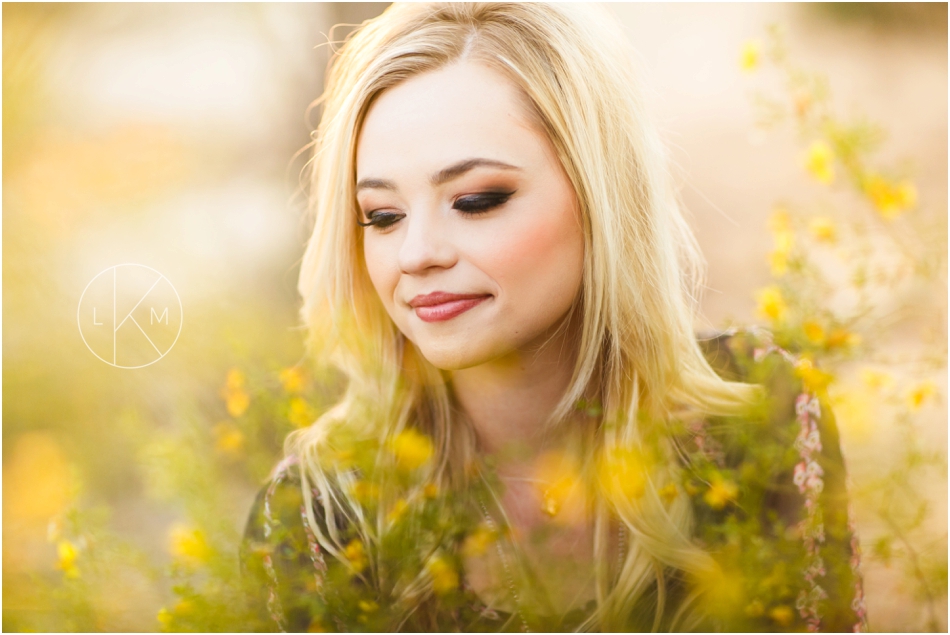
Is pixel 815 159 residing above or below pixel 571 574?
above

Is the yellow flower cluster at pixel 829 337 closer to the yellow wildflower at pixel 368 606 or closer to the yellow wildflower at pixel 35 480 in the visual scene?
the yellow wildflower at pixel 368 606

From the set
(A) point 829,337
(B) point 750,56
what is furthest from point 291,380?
(B) point 750,56

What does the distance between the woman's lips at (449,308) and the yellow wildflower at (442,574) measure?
0.28 m

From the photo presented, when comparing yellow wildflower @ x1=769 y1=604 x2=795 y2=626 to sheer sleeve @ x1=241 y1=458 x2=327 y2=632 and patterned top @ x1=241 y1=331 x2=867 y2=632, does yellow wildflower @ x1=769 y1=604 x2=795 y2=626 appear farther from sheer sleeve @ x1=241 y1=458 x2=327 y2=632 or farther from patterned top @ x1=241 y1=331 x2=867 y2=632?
sheer sleeve @ x1=241 y1=458 x2=327 y2=632

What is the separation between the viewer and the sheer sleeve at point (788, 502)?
0.74 metres

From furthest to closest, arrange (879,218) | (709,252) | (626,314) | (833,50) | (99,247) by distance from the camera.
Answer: (709,252), (833,50), (879,218), (99,247), (626,314)

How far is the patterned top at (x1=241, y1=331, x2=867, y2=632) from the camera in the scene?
0.74 m

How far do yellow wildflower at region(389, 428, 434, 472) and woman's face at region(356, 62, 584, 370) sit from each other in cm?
17

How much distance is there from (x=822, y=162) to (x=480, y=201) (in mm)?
712

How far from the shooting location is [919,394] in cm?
96

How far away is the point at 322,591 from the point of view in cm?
78

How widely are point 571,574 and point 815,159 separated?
31.8 inches

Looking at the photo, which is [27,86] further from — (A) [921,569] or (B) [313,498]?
(A) [921,569]

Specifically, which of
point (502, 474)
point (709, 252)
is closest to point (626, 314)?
point (502, 474)
